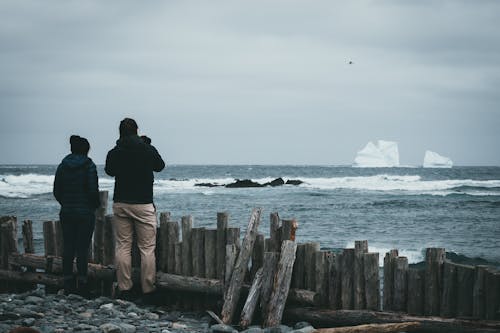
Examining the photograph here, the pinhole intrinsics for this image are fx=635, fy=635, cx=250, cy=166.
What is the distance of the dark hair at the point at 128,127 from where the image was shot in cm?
767

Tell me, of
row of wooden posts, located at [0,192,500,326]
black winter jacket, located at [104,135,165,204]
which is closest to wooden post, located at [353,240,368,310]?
row of wooden posts, located at [0,192,500,326]

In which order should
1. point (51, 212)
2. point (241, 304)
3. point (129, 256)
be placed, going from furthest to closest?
point (51, 212)
point (129, 256)
point (241, 304)

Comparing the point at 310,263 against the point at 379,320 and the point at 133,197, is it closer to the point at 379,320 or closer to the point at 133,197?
the point at 379,320

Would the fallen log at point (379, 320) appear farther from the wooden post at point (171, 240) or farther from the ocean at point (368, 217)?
the ocean at point (368, 217)

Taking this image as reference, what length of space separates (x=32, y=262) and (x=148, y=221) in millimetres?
2395

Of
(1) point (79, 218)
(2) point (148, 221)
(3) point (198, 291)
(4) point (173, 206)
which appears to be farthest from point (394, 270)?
(4) point (173, 206)

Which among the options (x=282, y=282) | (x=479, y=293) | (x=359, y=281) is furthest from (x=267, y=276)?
(x=479, y=293)

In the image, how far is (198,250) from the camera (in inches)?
313

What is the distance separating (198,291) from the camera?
308 inches

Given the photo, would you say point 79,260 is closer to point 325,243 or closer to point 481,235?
point 325,243

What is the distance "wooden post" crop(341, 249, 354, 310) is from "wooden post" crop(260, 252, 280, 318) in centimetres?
74

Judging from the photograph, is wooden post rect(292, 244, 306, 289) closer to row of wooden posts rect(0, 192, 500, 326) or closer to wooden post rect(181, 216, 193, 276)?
row of wooden posts rect(0, 192, 500, 326)

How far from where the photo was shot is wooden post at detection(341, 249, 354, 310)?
6992 mm

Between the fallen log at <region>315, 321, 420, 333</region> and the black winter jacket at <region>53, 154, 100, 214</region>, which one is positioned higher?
the black winter jacket at <region>53, 154, 100, 214</region>
